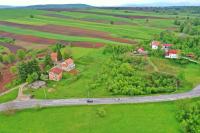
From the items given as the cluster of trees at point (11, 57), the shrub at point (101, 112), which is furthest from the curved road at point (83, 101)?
the cluster of trees at point (11, 57)

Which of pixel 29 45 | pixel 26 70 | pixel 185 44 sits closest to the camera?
pixel 26 70

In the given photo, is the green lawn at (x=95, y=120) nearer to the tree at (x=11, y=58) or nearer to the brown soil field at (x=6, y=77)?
the brown soil field at (x=6, y=77)

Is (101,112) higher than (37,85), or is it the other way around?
(37,85)

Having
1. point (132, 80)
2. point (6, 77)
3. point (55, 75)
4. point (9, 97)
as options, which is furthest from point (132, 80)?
point (6, 77)

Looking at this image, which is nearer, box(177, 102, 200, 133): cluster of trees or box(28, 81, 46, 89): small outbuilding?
box(177, 102, 200, 133): cluster of trees

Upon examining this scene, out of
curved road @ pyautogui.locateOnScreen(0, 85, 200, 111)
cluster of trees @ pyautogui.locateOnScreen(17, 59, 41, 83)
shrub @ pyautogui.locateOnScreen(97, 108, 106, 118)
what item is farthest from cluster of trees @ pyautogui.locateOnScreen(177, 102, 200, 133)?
cluster of trees @ pyautogui.locateOnScreen(17, 59, 41, 83)

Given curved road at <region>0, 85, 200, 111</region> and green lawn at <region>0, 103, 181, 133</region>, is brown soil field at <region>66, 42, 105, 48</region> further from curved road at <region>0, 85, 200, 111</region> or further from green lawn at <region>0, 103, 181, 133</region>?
green lawn at <region>0, 103, 181, 133</region>

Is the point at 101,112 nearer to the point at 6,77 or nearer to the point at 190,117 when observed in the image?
the point at 190,117

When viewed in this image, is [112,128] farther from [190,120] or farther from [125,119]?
[190,120]
